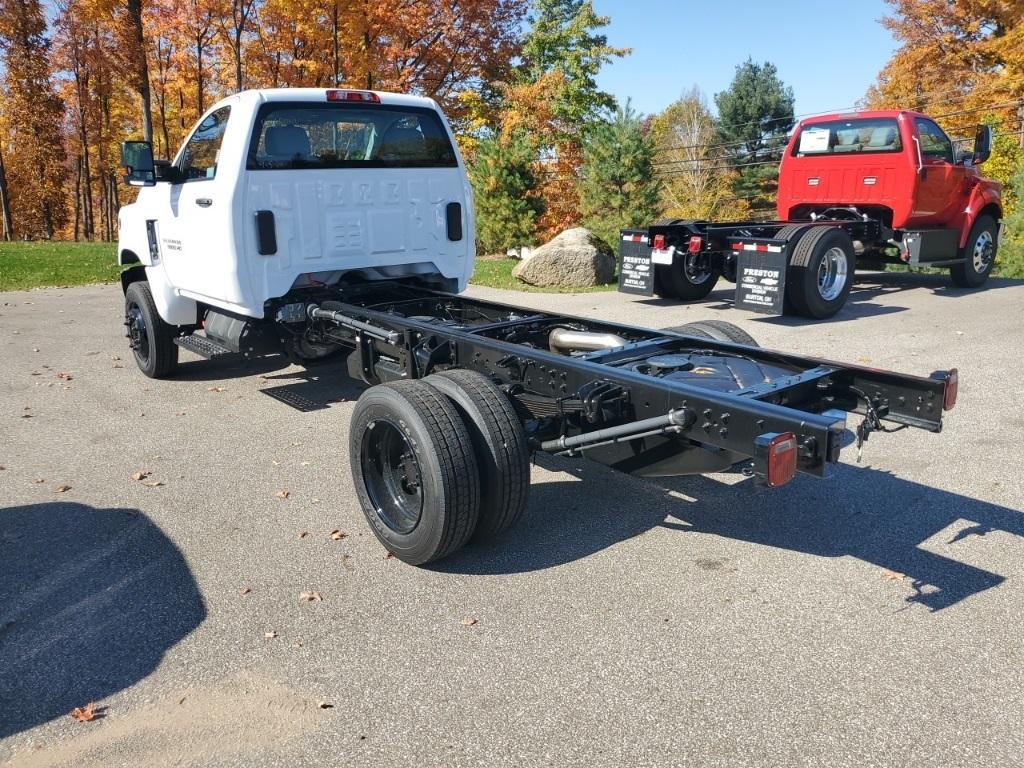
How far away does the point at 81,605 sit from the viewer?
3512 millimetres

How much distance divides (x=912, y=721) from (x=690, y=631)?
2.78ft

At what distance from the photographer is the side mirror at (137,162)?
611 cm

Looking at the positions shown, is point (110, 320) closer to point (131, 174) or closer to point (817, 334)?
point (131, 174)

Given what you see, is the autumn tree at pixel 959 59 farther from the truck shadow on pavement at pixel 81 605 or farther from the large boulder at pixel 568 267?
the truck shadow on pavement at pixel 81 605

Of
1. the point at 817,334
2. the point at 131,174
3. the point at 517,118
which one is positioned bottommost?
the point at 817,334

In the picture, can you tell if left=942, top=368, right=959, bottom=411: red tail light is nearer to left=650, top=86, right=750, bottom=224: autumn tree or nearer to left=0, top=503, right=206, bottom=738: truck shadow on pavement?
left=0, top=503, right=206, bottom=738: truck shadow on pavement

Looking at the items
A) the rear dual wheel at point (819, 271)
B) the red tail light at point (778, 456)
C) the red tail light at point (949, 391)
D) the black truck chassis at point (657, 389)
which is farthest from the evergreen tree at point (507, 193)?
the red tail light at point (778, 456)

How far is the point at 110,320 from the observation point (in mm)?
11234

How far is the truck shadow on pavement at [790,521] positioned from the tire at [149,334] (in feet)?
13.9

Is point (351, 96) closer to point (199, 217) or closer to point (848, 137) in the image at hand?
point (199, 217)

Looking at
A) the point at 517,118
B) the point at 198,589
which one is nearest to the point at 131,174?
the point at 198,589

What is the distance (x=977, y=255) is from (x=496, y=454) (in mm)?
11955

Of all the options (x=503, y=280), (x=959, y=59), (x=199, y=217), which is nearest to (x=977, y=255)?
(x=503, y=280)

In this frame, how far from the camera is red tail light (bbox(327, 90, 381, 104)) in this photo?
596cm
